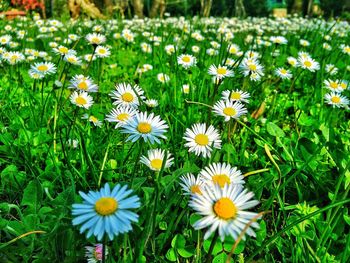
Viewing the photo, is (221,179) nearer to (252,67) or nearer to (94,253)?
(94,253)

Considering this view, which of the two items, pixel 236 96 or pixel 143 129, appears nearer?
pixel 143 129

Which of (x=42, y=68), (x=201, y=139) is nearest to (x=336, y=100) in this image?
(x=201, y=139)

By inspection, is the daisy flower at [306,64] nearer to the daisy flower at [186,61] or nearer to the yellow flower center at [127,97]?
the daisy flower at [186,61]

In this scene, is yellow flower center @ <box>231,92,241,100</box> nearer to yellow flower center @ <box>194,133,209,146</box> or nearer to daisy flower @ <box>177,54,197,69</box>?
yellow flower center @ <box>194,133,209,146</box>

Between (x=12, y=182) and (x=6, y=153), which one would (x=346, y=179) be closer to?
(x=12, y=182)

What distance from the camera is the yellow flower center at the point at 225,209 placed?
0.77 metres

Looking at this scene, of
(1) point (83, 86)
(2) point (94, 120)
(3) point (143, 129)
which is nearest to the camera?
(3) point (143, 129)

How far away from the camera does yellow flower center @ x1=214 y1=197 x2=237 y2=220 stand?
77cm

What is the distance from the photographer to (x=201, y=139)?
1.25m

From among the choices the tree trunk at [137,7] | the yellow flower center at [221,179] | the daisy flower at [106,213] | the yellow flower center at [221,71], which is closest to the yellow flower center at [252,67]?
the yellow flower center at [221,71]

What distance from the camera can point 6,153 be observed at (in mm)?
1587

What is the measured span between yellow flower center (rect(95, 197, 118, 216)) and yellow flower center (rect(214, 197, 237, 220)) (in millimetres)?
202

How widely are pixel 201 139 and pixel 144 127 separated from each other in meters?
0.20

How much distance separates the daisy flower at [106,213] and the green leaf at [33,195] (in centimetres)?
45
